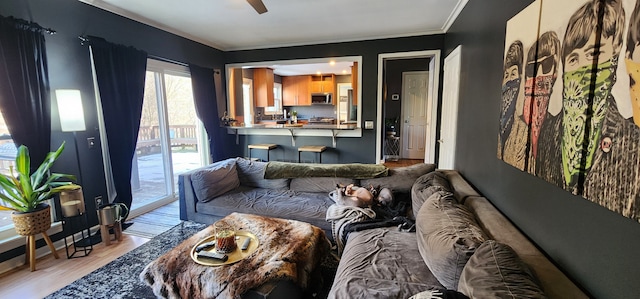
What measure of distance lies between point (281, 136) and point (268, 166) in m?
1.73

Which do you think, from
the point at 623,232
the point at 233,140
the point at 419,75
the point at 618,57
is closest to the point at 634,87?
the point at 618,57

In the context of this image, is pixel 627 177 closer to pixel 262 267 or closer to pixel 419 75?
pixel 262 267

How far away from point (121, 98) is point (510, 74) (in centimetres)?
378

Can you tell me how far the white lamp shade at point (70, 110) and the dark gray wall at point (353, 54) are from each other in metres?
2.79

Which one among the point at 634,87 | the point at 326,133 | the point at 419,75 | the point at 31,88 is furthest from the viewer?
the point at 419,75

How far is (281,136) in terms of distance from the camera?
5.10m

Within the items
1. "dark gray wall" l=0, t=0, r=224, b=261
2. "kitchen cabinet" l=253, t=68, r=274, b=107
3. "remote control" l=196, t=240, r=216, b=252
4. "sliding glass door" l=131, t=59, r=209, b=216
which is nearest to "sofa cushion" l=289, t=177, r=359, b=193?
"remote control" l=196, t=240, r=216, b=252

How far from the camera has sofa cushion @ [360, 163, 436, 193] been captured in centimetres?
303

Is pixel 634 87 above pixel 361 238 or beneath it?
above

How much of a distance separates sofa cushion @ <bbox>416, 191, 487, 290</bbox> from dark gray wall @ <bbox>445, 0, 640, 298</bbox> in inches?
11.4

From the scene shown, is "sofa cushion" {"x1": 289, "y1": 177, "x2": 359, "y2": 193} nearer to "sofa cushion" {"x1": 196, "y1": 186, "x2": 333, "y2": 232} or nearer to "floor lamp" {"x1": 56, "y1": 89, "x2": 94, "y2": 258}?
"sofa cushion" {"x1": 196, "y1": 186, "x2": 333, "y2": 232}

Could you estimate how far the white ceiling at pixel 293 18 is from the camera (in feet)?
9.87

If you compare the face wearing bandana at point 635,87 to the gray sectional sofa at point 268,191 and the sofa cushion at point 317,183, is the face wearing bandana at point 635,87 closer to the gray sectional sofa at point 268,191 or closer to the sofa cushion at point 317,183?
the gray sectional sofa at point 268,191

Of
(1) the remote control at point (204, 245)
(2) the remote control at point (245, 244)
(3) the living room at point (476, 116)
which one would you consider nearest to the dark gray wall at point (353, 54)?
(3) the living room at point (476, 116)
